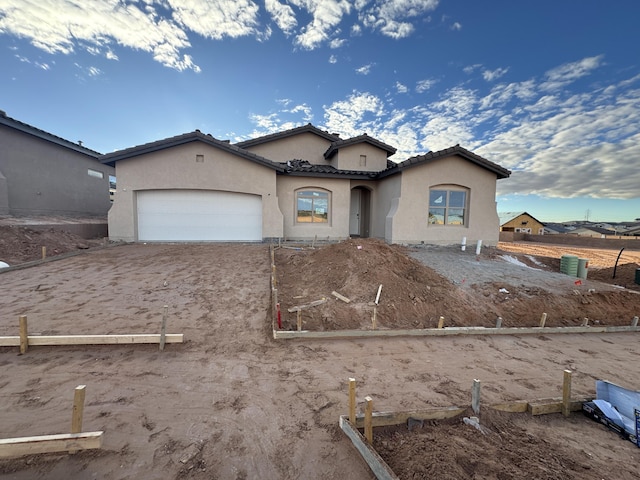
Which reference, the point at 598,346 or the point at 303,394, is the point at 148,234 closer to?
the point at 303,394

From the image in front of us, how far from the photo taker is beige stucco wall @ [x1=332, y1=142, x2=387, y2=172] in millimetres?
14789

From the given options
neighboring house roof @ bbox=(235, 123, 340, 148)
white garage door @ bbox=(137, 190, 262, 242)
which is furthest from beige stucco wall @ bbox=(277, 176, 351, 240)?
neighboring house roof @ bbox=(235, 123, 340, 148)

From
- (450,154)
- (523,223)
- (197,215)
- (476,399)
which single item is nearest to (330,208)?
(450,154)

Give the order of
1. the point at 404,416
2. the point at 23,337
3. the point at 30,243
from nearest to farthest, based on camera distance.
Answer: the point at 404,416
the point at 23,337
the point at 30,243

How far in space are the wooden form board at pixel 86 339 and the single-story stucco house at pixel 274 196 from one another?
27.8 feet

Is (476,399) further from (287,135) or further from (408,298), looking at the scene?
(287,135)

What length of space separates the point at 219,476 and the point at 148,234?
482 inches

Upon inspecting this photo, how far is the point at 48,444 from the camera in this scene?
230 cm

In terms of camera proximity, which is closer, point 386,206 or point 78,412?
point 78,412

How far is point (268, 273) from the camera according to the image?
815cm

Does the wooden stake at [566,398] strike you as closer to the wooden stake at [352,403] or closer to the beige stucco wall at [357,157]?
the wooden stake at [352,403]

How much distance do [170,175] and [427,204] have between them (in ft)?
39.0

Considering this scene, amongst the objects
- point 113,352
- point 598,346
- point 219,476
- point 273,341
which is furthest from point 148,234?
point 598,346

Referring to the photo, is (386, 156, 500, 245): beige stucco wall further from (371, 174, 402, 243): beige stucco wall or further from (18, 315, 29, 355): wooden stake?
(18, 315, 29, 355): wooden stake
